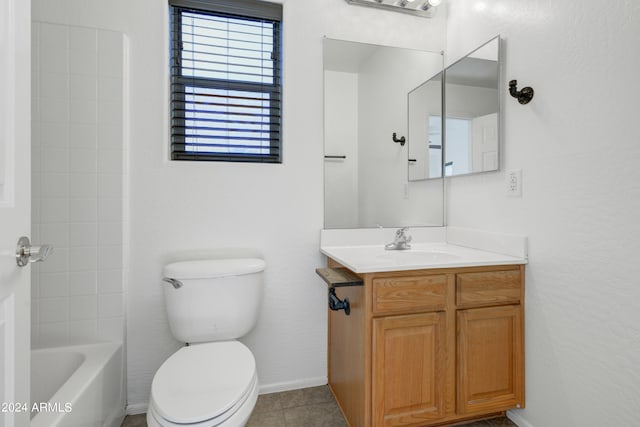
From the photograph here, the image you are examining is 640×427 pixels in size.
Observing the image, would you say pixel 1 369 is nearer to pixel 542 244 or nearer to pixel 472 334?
pixel 472 334

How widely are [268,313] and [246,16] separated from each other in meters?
1.64

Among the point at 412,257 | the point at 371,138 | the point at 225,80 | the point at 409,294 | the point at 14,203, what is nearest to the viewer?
the point at 14,203

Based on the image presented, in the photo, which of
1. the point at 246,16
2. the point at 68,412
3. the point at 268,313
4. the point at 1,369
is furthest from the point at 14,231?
the point at 246,16

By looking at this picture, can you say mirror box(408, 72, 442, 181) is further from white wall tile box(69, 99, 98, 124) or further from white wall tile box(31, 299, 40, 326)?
white wall tile box(31, 299, 40, 326)

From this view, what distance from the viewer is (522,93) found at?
1.43m

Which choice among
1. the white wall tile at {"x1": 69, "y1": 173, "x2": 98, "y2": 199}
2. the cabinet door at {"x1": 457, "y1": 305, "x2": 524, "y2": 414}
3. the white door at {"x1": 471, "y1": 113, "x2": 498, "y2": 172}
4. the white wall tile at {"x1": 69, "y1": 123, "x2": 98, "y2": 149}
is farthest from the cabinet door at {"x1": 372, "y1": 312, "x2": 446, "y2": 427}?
the white wall tile at {"x1": 69, "y1": 123, "x2": 98, "y2": 149}

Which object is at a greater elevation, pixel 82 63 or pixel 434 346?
pixel 82 63

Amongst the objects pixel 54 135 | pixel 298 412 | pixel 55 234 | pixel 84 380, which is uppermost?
pixel 54 135

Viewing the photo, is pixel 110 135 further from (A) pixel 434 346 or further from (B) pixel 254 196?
(A) pixel 434 346

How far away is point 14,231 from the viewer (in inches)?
30.0

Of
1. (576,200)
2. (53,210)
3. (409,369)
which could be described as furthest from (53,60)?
(576,200)

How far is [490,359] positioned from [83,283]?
6.31 feet

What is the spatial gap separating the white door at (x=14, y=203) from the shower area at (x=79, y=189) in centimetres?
77

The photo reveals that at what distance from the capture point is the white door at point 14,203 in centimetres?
73
